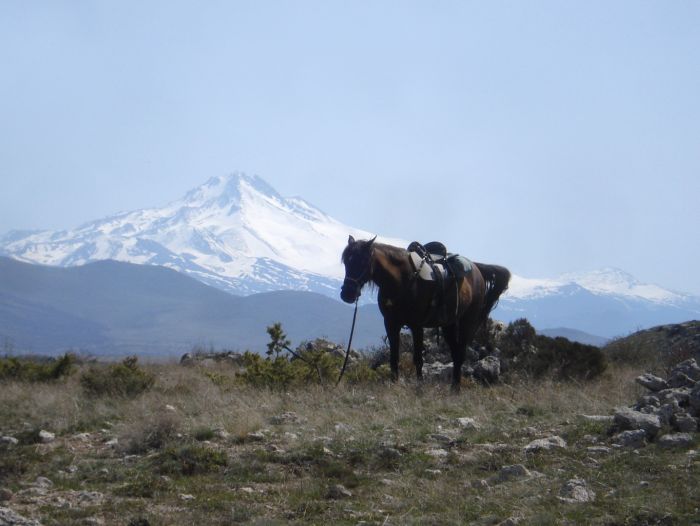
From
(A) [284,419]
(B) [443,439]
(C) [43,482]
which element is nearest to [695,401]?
(B) [443,439]

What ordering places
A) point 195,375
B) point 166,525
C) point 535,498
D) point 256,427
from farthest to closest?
point 195,375, point 256,427, point 535,498, point 166,525

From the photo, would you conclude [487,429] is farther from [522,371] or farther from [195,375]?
[195,375]

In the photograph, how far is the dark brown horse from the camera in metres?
13.1

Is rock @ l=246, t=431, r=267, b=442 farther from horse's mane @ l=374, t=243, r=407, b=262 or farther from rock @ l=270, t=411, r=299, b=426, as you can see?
horse's mane @ l=374, t=243, r=407, b=262

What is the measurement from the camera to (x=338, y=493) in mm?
7457

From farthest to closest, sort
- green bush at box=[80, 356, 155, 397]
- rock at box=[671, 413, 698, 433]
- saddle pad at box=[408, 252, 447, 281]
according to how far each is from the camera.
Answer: saddle pad at box=[408, 252, 447, 281], green bush at box=[80, 356, 155, 397], rock at box=[671, 413, 698, 433]

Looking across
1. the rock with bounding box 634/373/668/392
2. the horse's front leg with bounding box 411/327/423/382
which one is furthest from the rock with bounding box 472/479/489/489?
the horse's front leg with bounding box 411/327/423/382

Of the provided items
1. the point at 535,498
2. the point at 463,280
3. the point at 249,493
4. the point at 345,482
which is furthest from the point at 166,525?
the point at 463,280

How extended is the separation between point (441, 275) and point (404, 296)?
0.83 meters

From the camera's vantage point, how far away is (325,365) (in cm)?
1538

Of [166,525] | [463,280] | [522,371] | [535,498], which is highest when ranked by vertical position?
[463,280]

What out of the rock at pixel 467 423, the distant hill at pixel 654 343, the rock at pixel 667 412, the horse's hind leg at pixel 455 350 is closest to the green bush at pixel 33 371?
the horse's hind leg at pixel 455 350

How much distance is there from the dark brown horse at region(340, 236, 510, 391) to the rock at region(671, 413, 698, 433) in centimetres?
498

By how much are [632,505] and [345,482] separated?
2.39 metres
